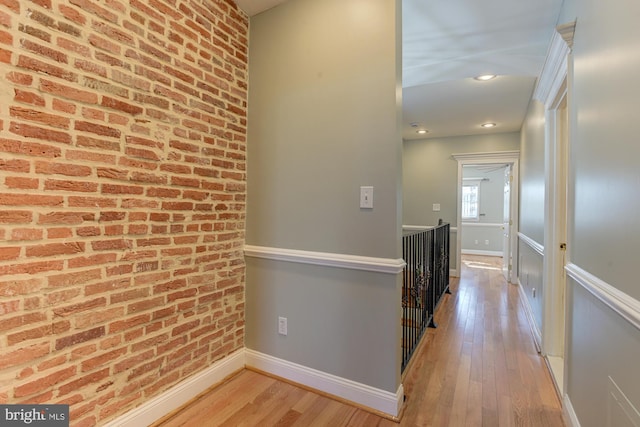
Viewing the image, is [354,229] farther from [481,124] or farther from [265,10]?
[481,124]

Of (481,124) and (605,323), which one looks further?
(481,124)

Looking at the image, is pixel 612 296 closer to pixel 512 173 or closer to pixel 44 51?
pixel 44 51

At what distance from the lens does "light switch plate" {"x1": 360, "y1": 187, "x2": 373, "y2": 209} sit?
66.8 inches

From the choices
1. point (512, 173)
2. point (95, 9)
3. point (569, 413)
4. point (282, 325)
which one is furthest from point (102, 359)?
point (512, 173)

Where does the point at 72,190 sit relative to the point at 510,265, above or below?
above

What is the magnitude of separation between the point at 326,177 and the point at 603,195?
4.24ft

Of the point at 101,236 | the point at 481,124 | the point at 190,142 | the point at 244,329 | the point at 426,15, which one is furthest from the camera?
the point at 481,124

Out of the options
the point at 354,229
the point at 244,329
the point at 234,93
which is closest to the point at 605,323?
the point at 354,229

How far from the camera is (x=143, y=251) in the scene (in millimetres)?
1521

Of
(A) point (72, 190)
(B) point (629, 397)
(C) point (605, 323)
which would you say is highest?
(A) point (72, 190)

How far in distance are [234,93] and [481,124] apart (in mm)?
3995

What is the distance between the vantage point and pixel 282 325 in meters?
2.03

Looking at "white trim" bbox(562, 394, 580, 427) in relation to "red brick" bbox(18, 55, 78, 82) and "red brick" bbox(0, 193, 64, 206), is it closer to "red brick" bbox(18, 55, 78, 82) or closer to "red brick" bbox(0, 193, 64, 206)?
"red brick" bbox(0, 193, 64, 206)

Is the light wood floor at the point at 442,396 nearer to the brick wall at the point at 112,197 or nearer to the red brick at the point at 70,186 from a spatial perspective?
the brick wall at the point at 112,197
